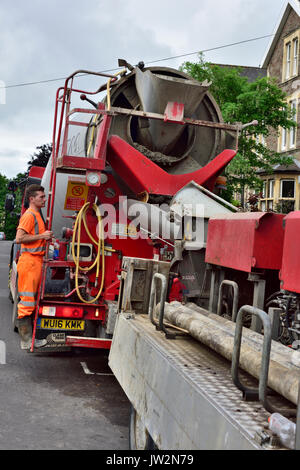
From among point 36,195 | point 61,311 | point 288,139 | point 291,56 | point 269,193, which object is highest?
point 291,56

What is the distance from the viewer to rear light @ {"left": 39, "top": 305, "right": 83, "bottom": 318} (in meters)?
5.98

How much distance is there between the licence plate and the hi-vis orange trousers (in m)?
0.19

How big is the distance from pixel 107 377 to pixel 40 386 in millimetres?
867

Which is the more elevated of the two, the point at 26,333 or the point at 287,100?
the point at 287,100

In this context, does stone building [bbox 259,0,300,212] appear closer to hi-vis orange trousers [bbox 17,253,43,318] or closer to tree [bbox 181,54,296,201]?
tree [bbox 181,54,296,201]

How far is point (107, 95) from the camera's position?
609 cm

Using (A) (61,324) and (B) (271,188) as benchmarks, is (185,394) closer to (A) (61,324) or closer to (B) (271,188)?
(A) (61,324)

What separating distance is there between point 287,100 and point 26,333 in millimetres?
23239

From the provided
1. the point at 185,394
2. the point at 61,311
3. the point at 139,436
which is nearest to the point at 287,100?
the point at 61,311

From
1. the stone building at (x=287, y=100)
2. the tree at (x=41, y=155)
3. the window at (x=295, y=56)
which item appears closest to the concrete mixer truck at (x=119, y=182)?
the tree at (x=41, y=155)

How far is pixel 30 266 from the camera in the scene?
596 cm

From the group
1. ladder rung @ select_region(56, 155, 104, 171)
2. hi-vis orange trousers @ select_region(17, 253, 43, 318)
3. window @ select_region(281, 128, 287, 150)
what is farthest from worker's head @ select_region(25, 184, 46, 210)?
window @ select_region(281, 128, 287, 150)

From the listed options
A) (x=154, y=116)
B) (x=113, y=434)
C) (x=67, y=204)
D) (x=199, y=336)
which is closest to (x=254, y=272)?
(x=199, y=336)

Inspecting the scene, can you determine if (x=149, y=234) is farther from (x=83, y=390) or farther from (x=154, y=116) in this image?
(x=83, y=390)
